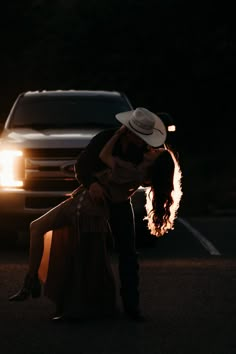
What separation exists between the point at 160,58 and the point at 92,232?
3239 centimetres

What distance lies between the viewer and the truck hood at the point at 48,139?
51.4 ft

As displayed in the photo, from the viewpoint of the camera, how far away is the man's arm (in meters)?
10.7

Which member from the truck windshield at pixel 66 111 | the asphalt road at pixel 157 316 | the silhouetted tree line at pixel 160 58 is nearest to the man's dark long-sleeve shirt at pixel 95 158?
the asphalt road at pixel 157 316

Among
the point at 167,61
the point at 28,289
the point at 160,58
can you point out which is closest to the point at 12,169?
the point at 28,289

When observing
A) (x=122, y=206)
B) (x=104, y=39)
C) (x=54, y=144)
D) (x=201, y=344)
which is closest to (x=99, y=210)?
(x=122, y=206)

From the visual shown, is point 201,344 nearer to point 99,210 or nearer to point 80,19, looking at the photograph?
point 99,210

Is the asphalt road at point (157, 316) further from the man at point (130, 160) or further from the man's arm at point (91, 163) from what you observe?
the man's arm at point (91, 163)

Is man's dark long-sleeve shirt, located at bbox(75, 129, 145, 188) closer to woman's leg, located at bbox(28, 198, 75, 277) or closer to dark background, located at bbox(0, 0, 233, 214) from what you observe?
woman's leg, located at bbox(28, 198, 75, 277)

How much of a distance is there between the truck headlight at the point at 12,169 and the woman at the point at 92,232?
493 cm

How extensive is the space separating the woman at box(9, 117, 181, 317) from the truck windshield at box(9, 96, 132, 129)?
6.17 meters

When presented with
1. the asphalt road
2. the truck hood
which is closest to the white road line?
the asphalt road

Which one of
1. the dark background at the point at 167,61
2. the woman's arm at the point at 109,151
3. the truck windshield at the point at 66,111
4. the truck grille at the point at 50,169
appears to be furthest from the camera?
the dark background at the point at 167,61

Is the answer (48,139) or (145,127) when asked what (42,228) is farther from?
(48,139)

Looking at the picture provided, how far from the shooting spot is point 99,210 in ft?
35.4
